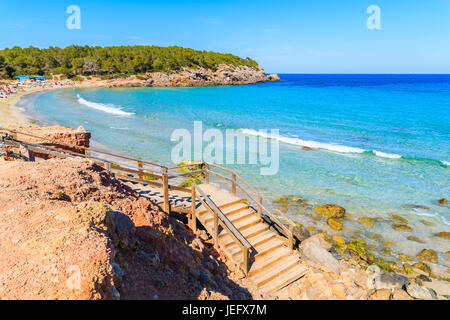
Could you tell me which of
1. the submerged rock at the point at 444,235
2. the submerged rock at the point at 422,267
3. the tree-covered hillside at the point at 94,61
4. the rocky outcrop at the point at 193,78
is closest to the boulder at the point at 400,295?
the submerged rock at the point at 422,267

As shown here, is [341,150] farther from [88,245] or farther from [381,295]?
[88,245]

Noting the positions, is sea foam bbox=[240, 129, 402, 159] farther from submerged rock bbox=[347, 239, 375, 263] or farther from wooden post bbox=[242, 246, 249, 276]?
wooden post bbox=[242, 246, 249, 276]

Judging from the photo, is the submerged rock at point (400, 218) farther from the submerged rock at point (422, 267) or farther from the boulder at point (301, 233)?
the boulder at point (301, 233)

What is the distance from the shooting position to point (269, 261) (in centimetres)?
846

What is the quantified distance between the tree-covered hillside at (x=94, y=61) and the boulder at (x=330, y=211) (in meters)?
102

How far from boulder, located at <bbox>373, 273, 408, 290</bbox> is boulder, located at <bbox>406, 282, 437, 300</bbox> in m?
0.21

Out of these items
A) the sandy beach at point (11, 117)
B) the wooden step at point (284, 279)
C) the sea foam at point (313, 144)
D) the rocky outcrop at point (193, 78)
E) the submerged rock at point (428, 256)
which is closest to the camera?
the wooden step at point (284, 279)

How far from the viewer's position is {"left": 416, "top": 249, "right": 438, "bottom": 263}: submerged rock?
10609 millimetres

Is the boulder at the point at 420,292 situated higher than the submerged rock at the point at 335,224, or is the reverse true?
the submerged rock at the point at 335,224

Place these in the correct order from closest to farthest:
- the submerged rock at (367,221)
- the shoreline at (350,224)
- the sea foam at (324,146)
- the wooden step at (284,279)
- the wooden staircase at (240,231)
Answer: the wooden step at (284,279) < the wooden staircase at (240,231) < the shoreline at (350,224) < the submerged rock at (367,221) < the sea foam at (324,146)

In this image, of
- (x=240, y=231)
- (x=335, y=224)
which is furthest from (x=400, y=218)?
(x=240, y=231)

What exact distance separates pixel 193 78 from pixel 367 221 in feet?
346

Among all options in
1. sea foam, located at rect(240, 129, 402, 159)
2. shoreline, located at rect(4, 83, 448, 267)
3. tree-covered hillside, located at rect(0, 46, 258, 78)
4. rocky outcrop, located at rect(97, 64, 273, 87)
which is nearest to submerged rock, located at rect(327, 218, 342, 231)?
shoreline, located at rect(4, 83, 448, 267)

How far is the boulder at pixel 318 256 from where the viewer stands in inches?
370
